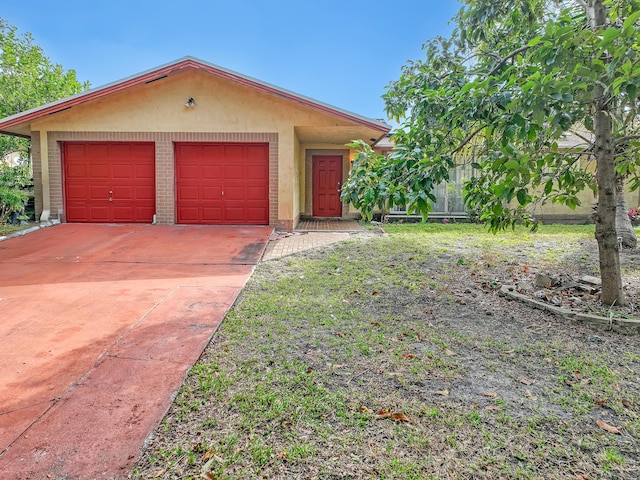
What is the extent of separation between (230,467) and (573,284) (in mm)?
5477

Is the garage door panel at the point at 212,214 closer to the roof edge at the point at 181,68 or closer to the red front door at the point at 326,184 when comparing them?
the roof edge at the point at 181,68

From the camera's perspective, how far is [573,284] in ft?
19.7

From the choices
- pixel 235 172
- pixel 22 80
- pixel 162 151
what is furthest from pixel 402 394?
pixel 22 80

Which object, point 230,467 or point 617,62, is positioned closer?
point 230,467

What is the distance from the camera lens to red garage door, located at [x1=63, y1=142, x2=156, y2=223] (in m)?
12.1

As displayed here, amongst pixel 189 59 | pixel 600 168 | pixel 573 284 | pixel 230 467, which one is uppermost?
pixel 189 59

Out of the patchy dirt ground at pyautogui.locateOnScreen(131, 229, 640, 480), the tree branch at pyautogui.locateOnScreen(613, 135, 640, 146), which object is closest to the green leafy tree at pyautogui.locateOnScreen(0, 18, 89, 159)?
the patchy dirt ground at pyautogui.locateOnScreen(131, 229, 640, 480)

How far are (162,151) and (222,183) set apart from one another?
182 cm

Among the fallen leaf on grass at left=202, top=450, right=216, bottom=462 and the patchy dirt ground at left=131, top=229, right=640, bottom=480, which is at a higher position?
the patchy dirt ground at left=131, top=229, right=640, bottom=480

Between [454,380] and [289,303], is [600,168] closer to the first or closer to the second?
[454,380]

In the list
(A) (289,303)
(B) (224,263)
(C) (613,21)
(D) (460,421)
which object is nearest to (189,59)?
(B) (224,263)

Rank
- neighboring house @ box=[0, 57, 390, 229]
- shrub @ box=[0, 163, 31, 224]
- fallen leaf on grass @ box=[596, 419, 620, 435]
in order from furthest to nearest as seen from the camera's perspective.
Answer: neighboring house @ box=[0, 57, 390, 229] < shrub @ box=[0, 163, 31, 224] < fallen leaf on grass @ box=[596, 419, 620, 435]

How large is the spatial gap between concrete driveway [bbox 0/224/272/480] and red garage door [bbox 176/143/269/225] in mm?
3532

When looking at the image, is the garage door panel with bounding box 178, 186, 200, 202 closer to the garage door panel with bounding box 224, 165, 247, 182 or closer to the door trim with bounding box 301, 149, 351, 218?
the garage door panel with bounding box 224, 165, 247, 182
